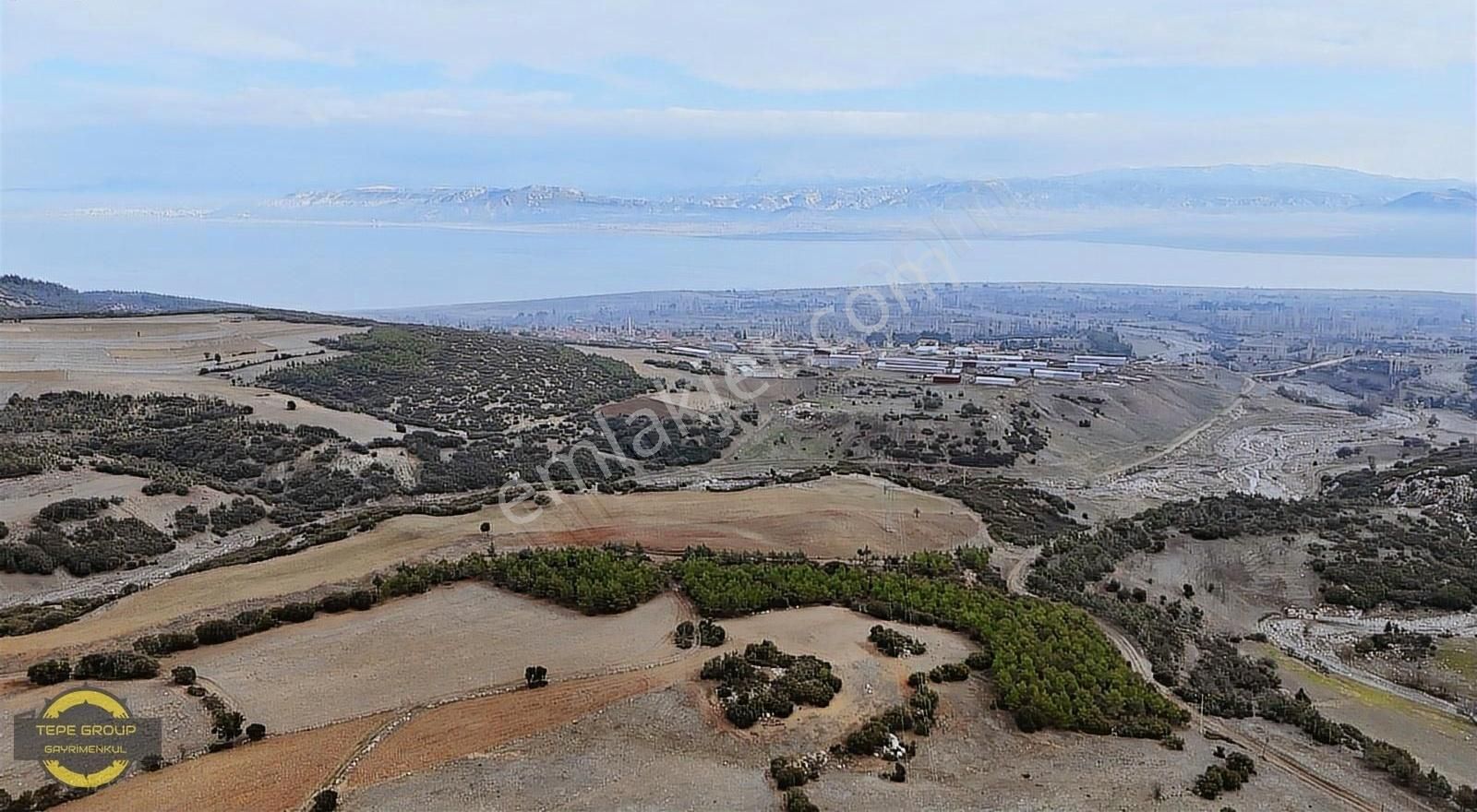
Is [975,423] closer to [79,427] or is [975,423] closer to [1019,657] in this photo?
[1019,657]

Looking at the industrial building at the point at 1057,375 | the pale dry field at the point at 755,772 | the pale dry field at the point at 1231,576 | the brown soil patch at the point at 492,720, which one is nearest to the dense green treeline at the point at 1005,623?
the pale dry field at the point at 755,772

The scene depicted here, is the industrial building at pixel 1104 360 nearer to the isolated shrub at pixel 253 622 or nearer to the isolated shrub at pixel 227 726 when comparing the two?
the isolated shrub at pixel 253 622

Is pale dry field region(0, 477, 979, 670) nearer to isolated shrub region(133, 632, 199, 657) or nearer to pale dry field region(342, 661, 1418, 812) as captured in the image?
isolated shrub region(133, 632, 199, 657)

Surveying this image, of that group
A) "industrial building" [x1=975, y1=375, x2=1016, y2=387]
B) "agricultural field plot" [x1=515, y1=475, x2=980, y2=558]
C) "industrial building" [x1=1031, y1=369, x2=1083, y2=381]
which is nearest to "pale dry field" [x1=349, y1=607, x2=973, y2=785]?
"agricultural field plot" [x1=515, y1=475, x2=980, y2=558]

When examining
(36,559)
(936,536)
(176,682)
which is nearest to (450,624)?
(176,682)

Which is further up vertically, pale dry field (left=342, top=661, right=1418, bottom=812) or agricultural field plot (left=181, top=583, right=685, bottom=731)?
agricultural field plot (left=181, top=583, right=685, bottom=731)

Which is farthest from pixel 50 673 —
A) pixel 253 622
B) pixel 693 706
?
pixel 693 706
